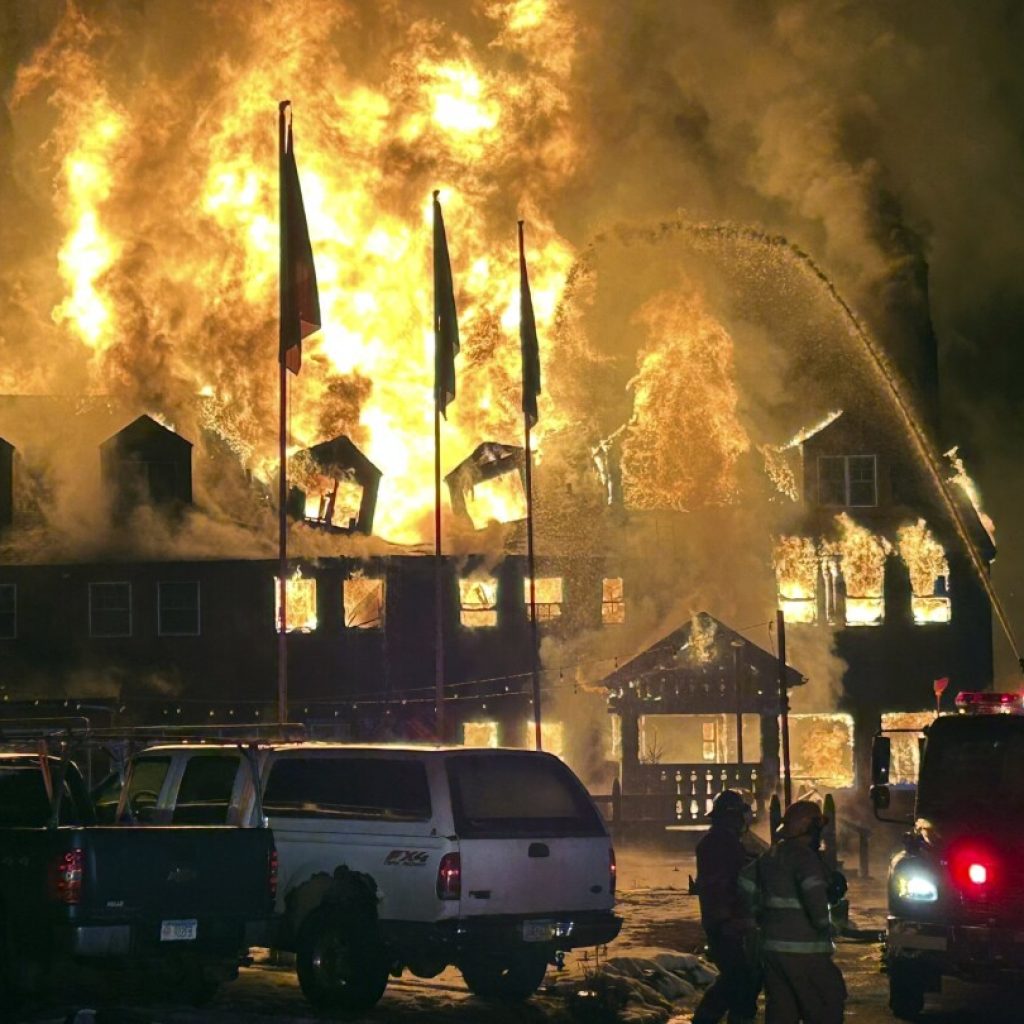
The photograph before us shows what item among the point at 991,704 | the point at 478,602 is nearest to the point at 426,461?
the point at 478,602

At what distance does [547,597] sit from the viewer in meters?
48.9

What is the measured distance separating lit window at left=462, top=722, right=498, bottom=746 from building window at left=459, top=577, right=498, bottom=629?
247cm

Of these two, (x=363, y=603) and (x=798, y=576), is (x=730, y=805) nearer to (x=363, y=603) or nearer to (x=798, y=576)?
(x=363, y=603)

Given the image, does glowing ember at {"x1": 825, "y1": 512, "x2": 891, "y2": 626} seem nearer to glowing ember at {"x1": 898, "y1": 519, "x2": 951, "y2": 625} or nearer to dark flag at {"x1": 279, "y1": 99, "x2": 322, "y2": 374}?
glowing ember at {"x1": 898, "y1": 519, "x2": 951, "y2": 625}

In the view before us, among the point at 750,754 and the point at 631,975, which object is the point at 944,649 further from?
the point at 631,975

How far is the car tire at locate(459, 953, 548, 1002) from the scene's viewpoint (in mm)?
17047

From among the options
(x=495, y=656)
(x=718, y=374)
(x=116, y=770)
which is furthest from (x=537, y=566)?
(x=116, y=770)

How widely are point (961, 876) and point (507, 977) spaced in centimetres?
416

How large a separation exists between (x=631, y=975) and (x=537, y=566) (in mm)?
31420

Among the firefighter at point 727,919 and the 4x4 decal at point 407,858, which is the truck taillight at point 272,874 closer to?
the 4x4 decal at point 407,858

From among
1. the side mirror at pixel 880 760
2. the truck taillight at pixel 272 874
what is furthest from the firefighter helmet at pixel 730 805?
the truck taillight at pixel 272 874

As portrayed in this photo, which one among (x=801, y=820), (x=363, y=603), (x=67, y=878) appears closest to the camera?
(x=801, y=820)

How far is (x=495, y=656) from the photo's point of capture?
4850cm

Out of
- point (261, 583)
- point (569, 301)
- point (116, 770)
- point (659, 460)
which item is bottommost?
point (116, 770)
